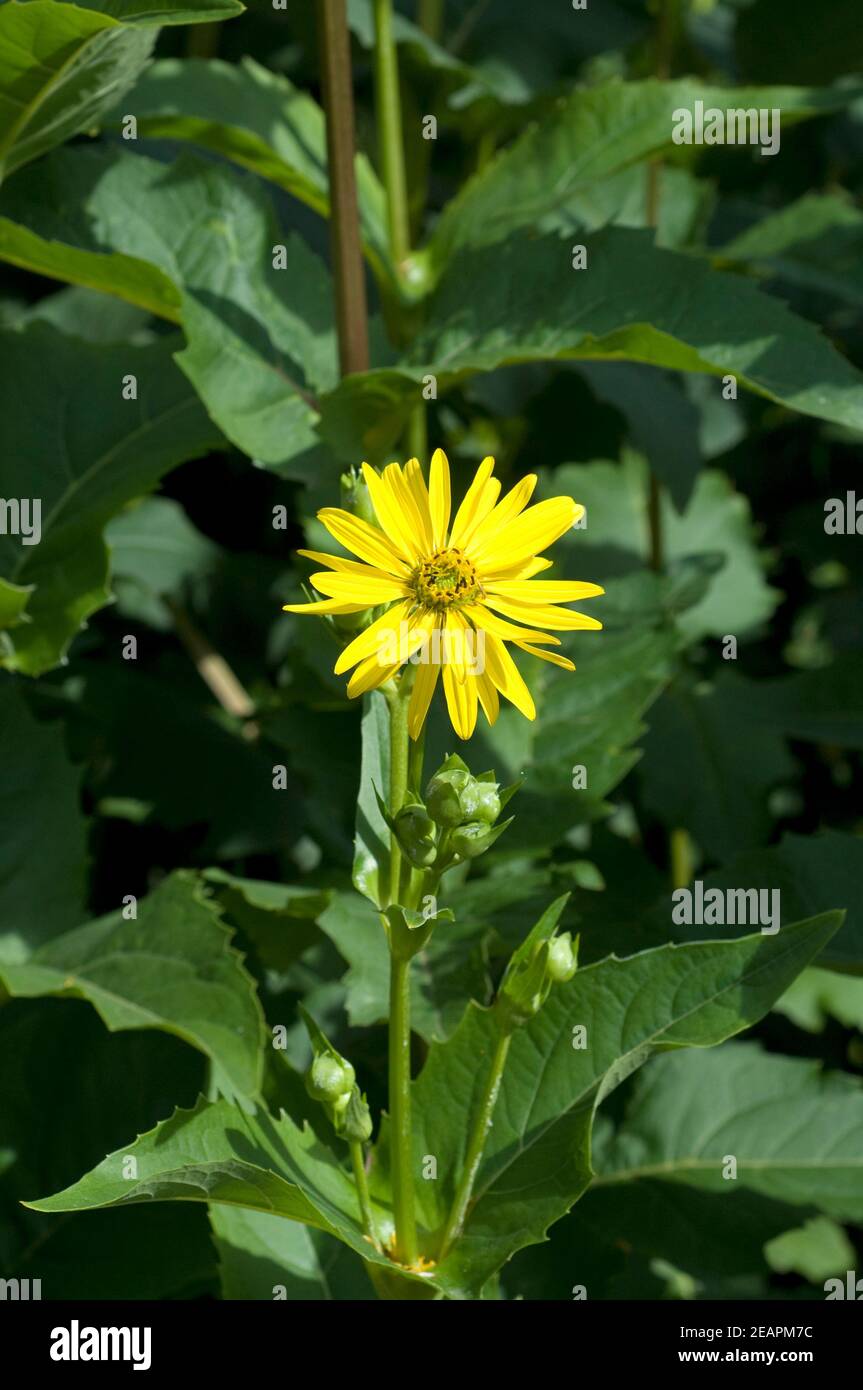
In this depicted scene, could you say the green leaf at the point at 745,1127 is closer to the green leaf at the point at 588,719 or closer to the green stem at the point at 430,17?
the green leaf at the point at 588,719

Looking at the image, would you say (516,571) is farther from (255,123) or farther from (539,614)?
(255,123)

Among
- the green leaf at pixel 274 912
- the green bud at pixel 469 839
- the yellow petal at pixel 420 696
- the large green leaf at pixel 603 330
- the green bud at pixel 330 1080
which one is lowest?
the green bud at pixel 330 1080

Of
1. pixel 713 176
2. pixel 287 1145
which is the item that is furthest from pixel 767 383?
pixel 713 176

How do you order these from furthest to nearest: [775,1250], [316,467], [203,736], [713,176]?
[713,176] < [775,1250] < [203,736] < [316,467]

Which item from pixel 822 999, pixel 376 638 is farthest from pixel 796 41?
pixel 376 638

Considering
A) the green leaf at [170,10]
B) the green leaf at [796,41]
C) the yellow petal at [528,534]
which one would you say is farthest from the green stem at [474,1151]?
the green leaf at [796,41]

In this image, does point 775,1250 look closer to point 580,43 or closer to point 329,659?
point 329,659

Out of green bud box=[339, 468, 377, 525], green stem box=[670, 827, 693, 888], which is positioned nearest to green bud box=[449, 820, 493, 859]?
green bud box=[339, 468, 377, 525]

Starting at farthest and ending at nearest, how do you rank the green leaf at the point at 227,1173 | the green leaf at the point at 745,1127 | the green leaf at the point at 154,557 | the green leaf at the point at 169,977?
1. the green leaf at the point at 154,557
2. the green leaf at the point at 745,1127
3. the green leaf at the point at 169,977
4. the green leaf at the point at 227,1173
